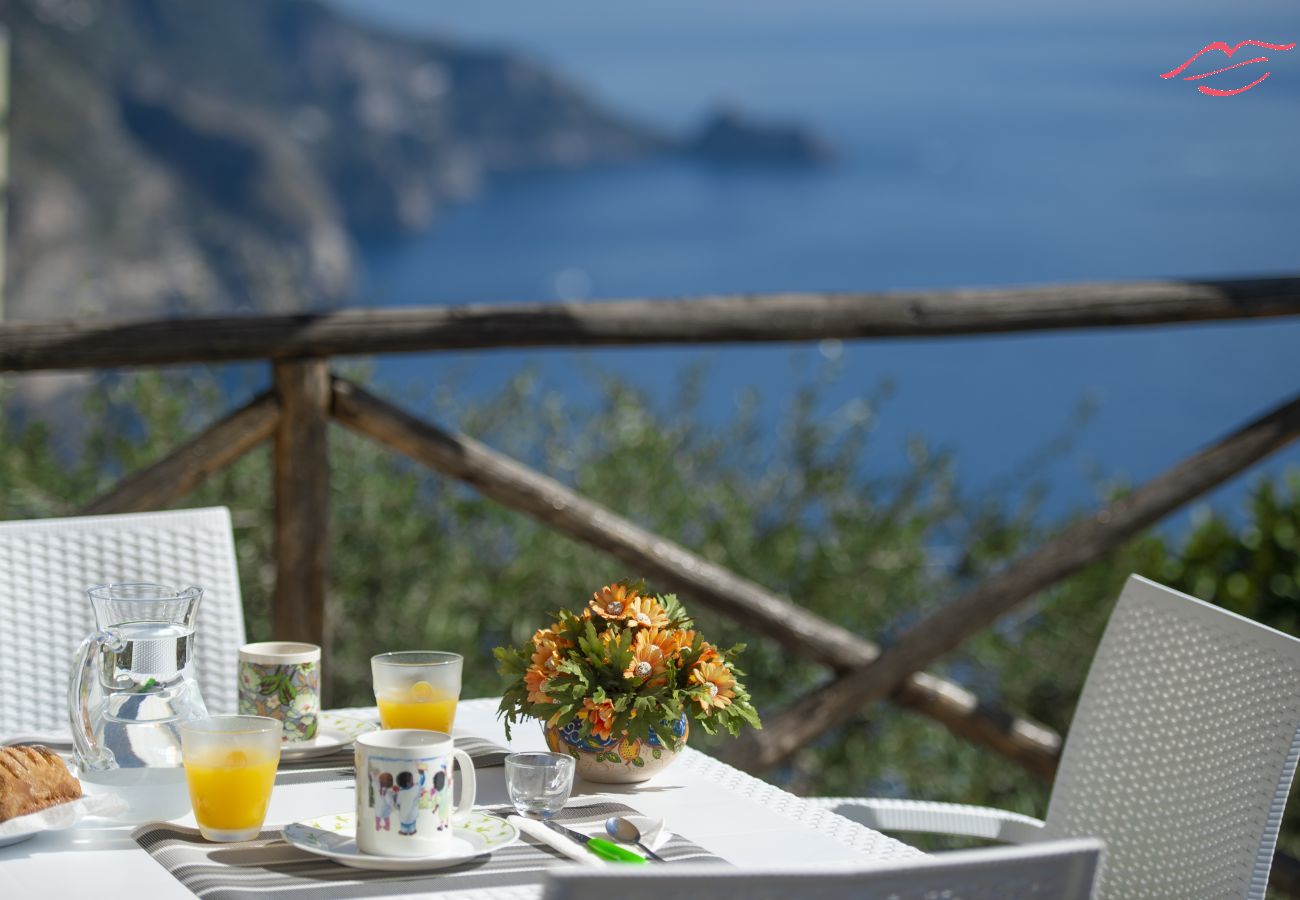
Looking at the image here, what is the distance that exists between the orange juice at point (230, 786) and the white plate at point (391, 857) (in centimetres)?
3

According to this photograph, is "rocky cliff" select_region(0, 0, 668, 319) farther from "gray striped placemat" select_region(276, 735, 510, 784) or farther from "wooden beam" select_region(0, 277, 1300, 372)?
"gray striped placemat" select_region(276, 735, 510, 784)

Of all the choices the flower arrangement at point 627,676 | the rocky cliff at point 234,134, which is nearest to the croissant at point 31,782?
the flower arrangement at point 627,676

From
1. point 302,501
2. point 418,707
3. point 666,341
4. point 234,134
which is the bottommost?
point 418,707

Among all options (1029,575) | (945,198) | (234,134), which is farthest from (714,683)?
(234,134)

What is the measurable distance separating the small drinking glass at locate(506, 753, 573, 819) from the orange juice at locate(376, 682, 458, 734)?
164mm

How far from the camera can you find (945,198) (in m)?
8.52

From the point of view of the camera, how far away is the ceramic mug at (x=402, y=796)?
111 centimetres

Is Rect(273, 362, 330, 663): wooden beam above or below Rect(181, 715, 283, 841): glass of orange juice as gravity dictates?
above

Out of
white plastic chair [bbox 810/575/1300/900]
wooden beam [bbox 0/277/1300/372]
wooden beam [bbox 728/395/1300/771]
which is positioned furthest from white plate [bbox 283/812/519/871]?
wooden beam [bbox 728/395/1300/771]

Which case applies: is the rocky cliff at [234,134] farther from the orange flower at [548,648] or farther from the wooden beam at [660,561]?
the orange flower at [548,648]

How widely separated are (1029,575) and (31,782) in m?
2.05

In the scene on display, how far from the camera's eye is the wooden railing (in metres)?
2.45

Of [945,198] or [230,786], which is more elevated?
[945,198]

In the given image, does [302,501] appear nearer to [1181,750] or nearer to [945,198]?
[1181,750]
